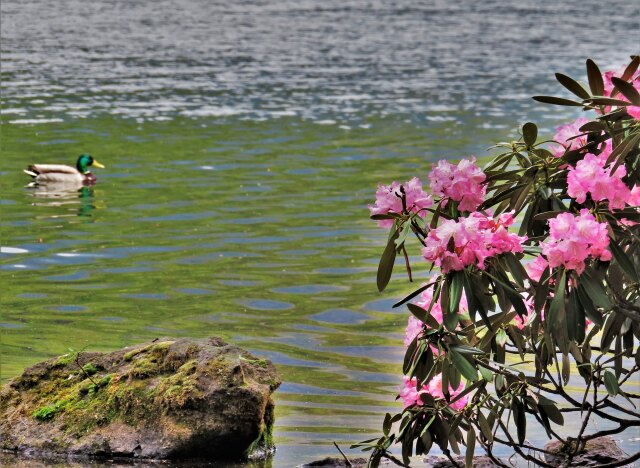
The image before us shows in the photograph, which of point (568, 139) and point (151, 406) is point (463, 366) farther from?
point (151, 406)

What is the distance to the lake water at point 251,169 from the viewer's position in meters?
12.2

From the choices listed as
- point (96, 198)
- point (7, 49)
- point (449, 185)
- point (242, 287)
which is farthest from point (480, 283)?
point (7, 49)

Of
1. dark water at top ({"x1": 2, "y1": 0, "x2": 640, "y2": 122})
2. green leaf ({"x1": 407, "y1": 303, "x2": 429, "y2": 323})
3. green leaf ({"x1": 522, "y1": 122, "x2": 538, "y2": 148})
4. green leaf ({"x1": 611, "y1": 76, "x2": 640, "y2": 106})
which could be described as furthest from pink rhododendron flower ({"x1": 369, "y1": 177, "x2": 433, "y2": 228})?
dark water at top ({"x1": 2, "y1": 0, "x2": 640, "y2": 122})

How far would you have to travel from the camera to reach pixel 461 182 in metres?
6.60

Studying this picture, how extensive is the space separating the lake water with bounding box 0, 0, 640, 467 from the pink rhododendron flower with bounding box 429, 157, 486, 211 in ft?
9.02

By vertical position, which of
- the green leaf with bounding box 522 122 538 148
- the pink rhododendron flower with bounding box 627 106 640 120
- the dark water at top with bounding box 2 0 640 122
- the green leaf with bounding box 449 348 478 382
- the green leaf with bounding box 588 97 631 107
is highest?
the green leaf with bounding box 588 97 631 107

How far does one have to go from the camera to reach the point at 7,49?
49.8 m

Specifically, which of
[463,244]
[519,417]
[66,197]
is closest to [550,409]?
[519,417]

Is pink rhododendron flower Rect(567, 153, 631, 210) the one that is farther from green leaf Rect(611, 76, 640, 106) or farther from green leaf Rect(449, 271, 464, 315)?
green leaf Rect(449, 271, 464, 315)

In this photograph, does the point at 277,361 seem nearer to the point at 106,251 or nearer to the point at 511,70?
the point at 106,251

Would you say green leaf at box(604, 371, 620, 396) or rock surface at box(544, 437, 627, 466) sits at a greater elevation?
green leaf at box(604, 371, 620, 396)

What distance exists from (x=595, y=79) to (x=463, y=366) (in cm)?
158

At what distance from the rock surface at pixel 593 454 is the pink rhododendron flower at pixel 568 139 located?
6.63 feet

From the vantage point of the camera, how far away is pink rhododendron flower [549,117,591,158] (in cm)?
700
